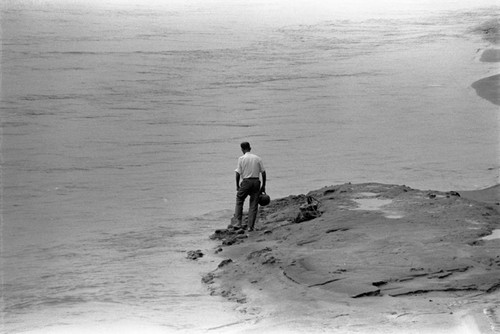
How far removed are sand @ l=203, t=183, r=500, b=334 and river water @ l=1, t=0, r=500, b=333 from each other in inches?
23.6

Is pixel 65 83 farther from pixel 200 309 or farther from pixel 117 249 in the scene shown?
pixel 200 309

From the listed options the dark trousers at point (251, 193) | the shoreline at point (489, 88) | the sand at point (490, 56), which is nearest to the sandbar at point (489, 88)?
the shoreline at point (489, 88)

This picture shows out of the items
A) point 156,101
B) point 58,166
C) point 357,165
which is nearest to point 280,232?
point 357,165

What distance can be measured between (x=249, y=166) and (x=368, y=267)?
12.2ft

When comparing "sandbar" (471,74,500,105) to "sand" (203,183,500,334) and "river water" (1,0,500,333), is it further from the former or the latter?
"sand" (203,183,500,334)

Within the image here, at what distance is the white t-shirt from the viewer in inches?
527

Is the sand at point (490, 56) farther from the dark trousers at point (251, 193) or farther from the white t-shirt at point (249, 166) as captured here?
the white t-shirt at point (249, 166)

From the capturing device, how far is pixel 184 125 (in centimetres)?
2900

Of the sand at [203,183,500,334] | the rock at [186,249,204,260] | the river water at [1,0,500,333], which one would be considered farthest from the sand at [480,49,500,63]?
the rock at [186,249,204,260]

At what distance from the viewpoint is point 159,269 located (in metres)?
12.4

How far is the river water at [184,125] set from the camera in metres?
12.2

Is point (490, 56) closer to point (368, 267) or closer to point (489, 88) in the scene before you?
point (489, 88)

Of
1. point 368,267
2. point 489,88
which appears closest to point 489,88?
point 489,88

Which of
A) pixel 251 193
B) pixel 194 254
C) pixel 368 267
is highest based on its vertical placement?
pixel 251 193
